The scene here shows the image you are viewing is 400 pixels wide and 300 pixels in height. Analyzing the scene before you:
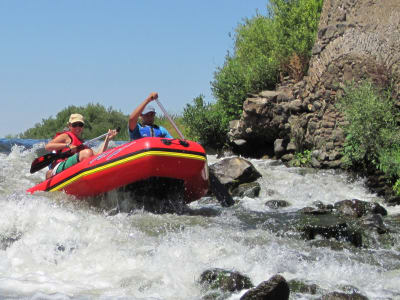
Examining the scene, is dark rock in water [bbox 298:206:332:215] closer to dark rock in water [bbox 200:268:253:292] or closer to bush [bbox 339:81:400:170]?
bush [bbox 339:81:400:170]

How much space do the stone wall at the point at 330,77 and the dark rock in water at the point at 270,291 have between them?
6832mm

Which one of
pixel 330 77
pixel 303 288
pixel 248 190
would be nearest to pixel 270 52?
pixel 330 77

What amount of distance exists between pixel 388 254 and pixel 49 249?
3.23 meters

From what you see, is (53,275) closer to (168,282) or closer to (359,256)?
(168,282)

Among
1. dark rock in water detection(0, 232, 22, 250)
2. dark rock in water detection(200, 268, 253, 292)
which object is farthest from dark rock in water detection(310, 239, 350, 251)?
dark rock in water detection(0, 232, 22, 250)

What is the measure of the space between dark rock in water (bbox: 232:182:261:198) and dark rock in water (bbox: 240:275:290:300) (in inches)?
223

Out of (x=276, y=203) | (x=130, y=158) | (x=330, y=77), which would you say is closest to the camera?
(x=130, y=158)

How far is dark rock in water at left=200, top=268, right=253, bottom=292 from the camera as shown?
4.54 meters

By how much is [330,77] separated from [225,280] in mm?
7680

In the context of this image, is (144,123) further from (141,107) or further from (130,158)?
(130,158)

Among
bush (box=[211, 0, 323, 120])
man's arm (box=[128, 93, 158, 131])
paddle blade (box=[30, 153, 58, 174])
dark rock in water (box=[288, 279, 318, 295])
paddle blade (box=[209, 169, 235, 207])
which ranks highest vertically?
bush (box=[211, 0, 323, 120])

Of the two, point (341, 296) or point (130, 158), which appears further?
point (130, 158)

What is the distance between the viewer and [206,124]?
16547mm

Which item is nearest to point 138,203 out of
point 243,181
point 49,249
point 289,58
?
point 49,249
